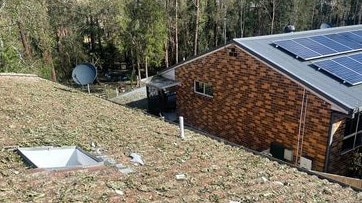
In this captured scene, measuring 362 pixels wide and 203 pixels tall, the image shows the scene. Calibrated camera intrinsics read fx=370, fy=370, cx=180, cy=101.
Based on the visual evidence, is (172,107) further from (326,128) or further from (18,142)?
(18,142)

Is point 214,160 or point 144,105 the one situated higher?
point 214,160

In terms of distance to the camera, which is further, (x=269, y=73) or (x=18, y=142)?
(x=269, y=73)

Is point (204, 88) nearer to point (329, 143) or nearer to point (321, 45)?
point (321, 45)

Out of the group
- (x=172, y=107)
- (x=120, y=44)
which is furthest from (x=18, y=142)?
(x=120, y=44)

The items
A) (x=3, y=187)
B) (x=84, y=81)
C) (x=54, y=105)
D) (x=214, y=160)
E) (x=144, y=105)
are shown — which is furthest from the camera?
(x=144, y=105)

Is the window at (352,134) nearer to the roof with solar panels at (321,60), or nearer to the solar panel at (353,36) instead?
the roof with solar panels at (321,60)
